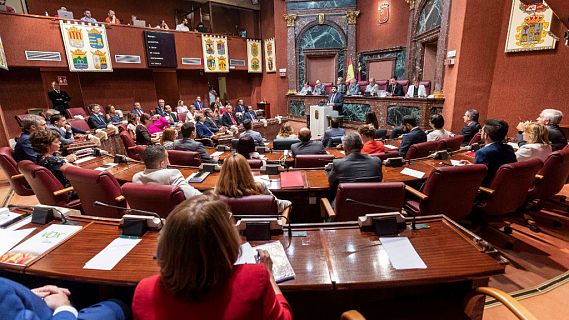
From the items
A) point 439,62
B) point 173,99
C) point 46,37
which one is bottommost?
point 173,99

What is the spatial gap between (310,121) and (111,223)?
8.05 m

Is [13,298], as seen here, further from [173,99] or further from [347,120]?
[173,99]

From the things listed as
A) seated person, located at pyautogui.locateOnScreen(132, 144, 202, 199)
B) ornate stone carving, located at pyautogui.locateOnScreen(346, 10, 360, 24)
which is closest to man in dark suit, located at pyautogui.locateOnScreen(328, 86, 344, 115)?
ornate stone carving, located at pyautogui.locateOnScreen(346, 10, 360, 24)

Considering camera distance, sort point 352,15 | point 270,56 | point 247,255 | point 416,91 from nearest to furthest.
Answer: point 247,255
point 416,91
point 352,15
point 270,56

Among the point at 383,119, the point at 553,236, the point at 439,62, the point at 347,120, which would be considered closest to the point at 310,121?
the point at 347,120

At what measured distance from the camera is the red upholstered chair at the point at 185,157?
3.75 m

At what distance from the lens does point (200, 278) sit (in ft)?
2.76

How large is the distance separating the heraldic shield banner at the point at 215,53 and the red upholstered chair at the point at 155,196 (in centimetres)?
979

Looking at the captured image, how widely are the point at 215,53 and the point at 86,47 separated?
4.31 meters

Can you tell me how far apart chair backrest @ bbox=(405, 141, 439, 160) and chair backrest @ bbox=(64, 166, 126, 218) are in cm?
325

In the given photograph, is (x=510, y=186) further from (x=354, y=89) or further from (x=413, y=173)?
(x=354, y=89)

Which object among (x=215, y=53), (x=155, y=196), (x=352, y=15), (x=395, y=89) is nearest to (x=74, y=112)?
(x=215, y=53)

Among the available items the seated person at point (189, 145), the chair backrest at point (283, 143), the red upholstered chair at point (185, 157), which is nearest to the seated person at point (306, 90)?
the chair backrest at point (283, 143)

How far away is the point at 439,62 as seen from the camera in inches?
267
